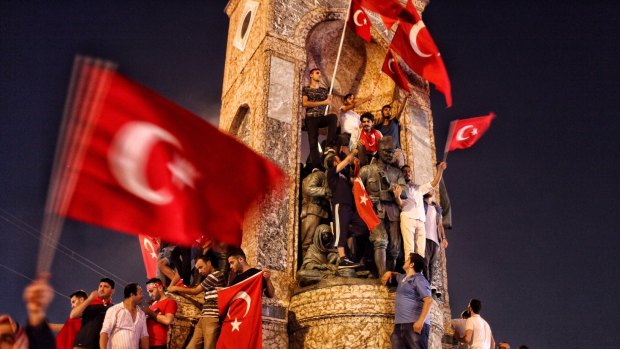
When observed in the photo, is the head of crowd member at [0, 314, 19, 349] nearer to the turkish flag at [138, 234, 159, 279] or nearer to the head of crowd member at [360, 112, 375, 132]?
the head of crowd member at [360, 112, 375, 132]

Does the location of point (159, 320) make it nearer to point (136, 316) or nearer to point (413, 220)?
point (136, 316)

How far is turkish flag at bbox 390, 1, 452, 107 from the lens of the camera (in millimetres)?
11922

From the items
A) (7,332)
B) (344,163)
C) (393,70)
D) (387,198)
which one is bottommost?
(7,332)

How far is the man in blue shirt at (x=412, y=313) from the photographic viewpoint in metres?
7.28

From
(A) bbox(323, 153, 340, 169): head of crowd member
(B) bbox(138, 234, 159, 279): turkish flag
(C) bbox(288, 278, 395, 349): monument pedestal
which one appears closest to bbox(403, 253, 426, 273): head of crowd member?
(C) bbox(288, 278, 395, 349): monument pedestal

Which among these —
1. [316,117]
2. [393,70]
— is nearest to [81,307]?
[316,117]

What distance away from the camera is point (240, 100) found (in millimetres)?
12984

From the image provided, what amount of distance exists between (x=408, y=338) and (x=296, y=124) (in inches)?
210

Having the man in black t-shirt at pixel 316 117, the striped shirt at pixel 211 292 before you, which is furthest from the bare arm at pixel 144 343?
the man in black t-shirt at pixel 316 117

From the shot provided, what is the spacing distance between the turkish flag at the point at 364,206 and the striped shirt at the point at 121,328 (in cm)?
402

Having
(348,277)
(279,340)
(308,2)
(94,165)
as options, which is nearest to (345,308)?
(348,277)

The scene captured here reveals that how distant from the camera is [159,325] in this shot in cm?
750

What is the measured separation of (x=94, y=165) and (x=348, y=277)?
20.1ft

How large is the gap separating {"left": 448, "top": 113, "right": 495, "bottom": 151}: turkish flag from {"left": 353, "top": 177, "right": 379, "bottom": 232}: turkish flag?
10.1 feet
